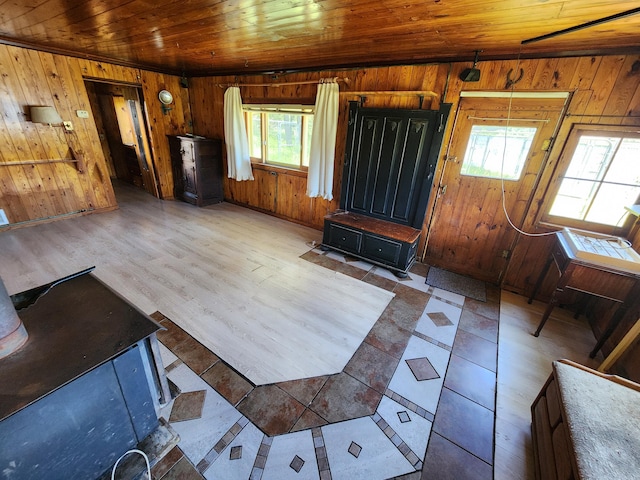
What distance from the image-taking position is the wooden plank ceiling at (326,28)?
154 cm

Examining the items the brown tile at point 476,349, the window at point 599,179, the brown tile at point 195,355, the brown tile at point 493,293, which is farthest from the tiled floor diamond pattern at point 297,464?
the window at point 599,179

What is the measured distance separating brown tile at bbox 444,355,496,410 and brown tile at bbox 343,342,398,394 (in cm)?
39

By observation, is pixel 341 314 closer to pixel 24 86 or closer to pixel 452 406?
pixel 452 406

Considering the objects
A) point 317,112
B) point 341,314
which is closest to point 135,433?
point 341,314

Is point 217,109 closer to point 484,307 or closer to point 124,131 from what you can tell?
point 124,131

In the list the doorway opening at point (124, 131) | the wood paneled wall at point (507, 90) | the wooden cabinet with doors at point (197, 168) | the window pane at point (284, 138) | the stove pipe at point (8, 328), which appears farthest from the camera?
the doorway opening at point (124, 131)

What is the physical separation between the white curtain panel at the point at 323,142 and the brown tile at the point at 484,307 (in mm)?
2151

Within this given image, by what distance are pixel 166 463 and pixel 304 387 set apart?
790mm

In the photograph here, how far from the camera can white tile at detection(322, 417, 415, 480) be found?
4.23ft

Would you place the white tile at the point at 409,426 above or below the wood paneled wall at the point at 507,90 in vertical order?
below

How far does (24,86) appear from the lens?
10.6ft

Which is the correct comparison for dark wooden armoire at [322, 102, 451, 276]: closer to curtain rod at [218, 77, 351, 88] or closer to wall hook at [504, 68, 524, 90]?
curtain rod at [218, 77, 351, 88]

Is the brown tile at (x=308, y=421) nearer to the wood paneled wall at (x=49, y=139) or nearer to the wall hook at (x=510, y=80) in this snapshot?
the wall hook at (x=510, y=80)

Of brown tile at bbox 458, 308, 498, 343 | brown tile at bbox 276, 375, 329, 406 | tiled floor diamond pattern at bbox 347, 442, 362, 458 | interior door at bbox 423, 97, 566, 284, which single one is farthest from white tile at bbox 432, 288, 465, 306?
tiled floor diamond pattern at bbox 347, 442, 362, 458
